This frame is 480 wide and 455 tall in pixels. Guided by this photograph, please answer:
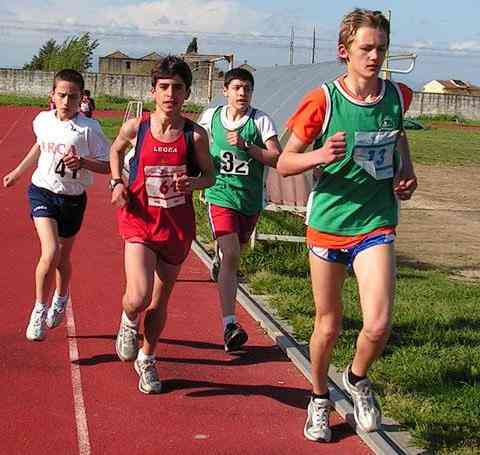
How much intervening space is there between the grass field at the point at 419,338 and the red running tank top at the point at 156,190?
1.71 m

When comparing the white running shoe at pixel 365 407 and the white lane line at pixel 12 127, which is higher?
the white running shoe at pixel 365 407

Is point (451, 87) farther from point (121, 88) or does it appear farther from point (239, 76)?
point (239, 76)

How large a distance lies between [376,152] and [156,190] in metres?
1.56

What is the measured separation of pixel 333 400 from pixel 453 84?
12972cm

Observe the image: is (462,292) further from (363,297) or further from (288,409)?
(363,297)

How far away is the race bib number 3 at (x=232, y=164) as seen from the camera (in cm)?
814

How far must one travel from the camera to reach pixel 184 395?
6535 mm

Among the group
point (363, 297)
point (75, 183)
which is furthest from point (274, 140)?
point (363, 297)

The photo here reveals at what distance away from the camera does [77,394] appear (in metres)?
6.48

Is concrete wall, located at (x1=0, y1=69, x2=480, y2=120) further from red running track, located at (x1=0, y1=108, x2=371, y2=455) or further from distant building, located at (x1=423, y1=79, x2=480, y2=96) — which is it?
red running track, located at (x1=0, y1=108, x2=371, y2=455)

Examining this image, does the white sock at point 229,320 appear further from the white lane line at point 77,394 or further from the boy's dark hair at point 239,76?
the boy's dark hair at point 239,76

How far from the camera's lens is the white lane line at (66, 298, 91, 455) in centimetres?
560

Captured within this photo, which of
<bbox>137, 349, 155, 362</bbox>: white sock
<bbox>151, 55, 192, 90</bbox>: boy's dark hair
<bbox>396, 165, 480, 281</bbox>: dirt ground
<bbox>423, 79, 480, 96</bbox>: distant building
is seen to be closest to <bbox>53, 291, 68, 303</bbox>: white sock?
<bbox>137, 349, 155, 362</bbox>: white sock

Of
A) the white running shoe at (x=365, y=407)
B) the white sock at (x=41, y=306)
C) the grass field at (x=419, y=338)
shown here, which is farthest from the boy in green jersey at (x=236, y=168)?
the white running shoe at (x=365, y=407)
